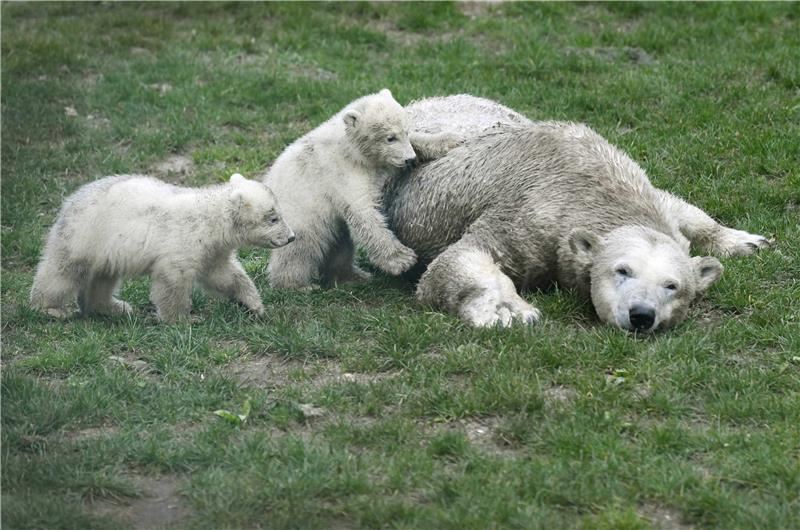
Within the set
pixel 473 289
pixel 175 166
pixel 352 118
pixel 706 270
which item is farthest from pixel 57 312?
pixel 706 270

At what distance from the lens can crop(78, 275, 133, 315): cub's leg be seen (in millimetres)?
8133

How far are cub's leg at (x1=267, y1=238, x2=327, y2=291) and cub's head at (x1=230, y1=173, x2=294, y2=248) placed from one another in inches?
19.4

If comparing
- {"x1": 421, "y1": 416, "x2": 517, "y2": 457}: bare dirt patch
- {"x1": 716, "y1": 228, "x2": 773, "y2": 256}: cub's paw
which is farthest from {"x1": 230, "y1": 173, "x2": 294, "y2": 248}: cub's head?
{"x1": 716, "y1": 228, "x2": 773, "y2": 256}: cub's paw

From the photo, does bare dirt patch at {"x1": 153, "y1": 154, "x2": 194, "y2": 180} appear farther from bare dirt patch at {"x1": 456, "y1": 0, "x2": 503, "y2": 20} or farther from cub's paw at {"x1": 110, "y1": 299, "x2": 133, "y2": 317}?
bare dirt patch at {"x1": 456, "y1": 0, "x2": 503, "y2": 20}

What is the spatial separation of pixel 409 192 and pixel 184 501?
3773mm

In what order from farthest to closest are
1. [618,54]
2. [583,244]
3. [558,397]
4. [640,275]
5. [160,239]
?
1. [618,54]
2. [160,239]
3. [583,244]
4. [640,275]
5. [558,397]

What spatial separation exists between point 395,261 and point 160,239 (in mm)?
1656

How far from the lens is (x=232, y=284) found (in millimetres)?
7969

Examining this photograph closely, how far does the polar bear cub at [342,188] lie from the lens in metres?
8.34

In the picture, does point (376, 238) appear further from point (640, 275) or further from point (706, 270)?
point (706, 270)

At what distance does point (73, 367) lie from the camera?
7121mm

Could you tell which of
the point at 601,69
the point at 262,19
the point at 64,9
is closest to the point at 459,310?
the point at 601,69

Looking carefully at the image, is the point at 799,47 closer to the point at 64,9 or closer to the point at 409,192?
the point at 409,192

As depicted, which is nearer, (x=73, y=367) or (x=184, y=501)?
(x=184, y=501)
